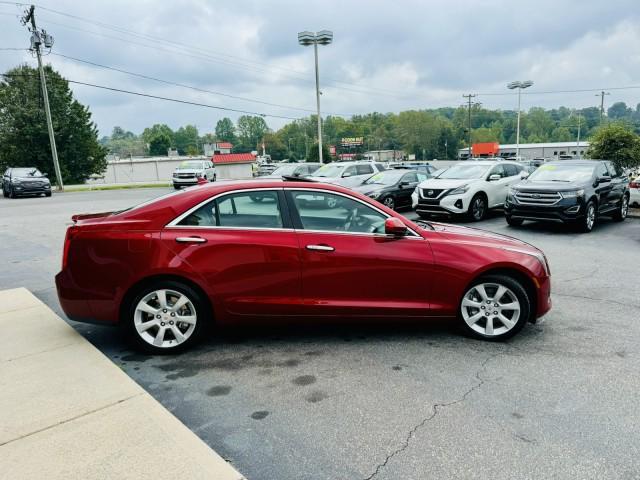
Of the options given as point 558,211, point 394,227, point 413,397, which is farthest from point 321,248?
point 558,211

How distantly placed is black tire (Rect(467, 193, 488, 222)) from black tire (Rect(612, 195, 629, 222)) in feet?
10.5

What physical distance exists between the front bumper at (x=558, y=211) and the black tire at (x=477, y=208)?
1733 mm

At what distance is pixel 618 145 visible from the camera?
53.5 ft

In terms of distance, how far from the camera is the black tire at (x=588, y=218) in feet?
36.2

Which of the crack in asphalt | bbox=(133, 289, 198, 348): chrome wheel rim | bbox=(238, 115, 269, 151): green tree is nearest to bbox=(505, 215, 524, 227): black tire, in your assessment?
the crack in asphalt

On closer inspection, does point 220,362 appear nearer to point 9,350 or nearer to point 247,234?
point 247,234

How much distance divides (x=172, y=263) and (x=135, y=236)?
1.37ft

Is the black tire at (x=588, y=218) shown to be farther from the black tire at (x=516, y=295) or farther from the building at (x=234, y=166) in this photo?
the building at (x=234, y=166)

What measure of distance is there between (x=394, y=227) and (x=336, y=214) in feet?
1.84

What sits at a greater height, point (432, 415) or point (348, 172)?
point (348, 172)

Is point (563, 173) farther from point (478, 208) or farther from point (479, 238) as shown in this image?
point (479, 238)

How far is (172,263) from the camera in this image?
4262 millimetres

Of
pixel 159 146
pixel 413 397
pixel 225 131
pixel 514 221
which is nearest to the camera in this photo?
pixel 413 397

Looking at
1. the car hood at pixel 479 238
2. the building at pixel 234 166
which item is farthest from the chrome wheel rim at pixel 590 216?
the building at pixel 234 166
